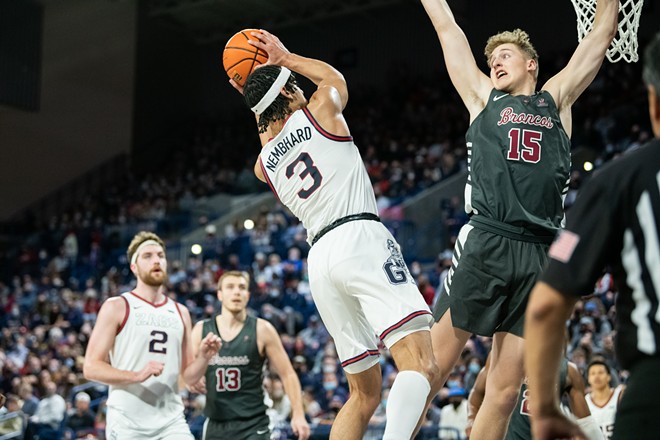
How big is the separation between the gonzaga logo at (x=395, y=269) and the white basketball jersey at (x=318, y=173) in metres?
0.34

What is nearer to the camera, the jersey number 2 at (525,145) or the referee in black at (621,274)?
the referee in black at (621,274)

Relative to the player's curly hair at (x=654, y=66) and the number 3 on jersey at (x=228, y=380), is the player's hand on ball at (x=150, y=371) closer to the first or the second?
the number 3 on jersey at (x=228, y=380)

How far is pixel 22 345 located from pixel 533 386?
17723 mm

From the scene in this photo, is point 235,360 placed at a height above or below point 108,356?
below

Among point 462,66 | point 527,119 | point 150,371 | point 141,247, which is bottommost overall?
point 150,371

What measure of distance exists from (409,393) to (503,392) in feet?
2.10

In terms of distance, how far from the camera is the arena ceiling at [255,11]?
2706 cm

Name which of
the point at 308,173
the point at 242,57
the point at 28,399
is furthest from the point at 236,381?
the point at 28,399

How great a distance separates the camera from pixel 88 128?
29.1 m

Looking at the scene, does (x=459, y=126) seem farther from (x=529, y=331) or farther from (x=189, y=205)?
(x=529, y=331)

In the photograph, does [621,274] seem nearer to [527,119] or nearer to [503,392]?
[503,392]

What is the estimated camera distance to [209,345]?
21.4 feet

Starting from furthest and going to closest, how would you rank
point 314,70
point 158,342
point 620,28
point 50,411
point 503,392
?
point 50,411, point 158,342, point 620,28, point 314,70, point 503,392

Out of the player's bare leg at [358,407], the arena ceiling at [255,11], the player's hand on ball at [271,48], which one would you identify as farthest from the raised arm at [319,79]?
the arena ceiling at [255,11]
